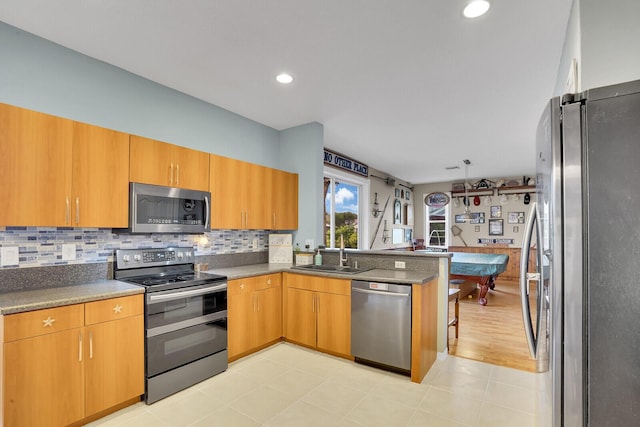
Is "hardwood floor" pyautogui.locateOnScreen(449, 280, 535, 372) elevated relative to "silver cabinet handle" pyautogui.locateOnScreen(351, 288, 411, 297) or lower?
lower

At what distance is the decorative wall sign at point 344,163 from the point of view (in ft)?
17.3

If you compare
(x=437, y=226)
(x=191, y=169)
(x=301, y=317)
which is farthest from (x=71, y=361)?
(x=437, y=226)

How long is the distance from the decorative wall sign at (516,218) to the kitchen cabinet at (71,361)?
28.2 feet

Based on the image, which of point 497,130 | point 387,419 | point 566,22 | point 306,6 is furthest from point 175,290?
point 497,130

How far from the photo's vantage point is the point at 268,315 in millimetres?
3324

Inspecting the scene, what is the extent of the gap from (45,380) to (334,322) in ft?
7.18

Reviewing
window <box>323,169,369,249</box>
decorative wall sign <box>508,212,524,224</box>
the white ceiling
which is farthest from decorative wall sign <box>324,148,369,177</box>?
decorative wall sign <box>508,212,524,224</box>

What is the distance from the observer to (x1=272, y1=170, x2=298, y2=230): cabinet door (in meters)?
3.79

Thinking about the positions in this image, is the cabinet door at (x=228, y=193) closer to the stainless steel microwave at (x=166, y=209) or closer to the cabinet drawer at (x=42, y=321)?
the stainless steel microwave at (x=166, y=209)

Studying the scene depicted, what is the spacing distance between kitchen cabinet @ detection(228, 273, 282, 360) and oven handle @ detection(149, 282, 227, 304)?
0.60 feet

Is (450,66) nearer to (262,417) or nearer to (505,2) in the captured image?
(505,2)

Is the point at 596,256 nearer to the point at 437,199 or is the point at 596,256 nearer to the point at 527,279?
the point at 527,279

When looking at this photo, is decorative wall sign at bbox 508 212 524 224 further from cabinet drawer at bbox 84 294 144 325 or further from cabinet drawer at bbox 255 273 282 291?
cabinet drawer at bbox 84 294 144 325

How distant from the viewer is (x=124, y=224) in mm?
2445
